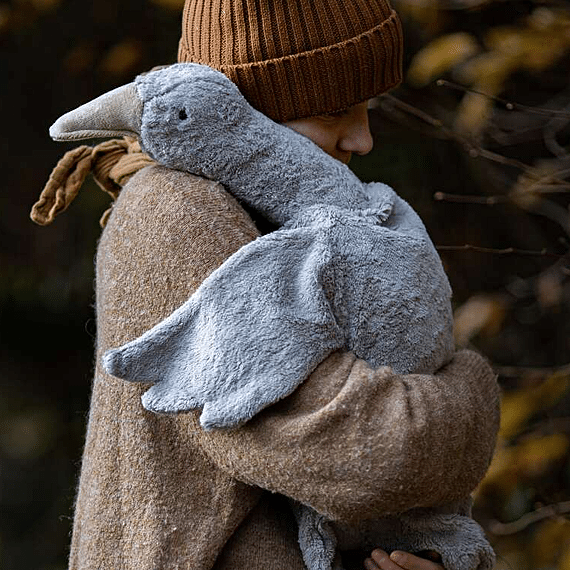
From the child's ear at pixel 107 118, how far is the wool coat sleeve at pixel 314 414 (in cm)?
7

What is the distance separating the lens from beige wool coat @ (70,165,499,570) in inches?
38.3

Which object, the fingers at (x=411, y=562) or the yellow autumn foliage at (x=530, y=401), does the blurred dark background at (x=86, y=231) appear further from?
the fingers at (x=411, y=562)

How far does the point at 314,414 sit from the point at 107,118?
0.40 metres

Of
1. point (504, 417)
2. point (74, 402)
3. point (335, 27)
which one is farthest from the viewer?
point (74, 402)

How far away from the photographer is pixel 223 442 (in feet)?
3.31

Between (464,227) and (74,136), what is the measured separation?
7.79ft

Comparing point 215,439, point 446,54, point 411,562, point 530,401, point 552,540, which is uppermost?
point 215,439

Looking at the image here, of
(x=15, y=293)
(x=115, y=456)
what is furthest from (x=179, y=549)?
(x=15, y=293)

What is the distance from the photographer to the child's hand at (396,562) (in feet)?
3.60

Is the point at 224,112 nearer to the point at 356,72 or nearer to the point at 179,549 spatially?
the point at 356,72

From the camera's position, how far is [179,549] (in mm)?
1061

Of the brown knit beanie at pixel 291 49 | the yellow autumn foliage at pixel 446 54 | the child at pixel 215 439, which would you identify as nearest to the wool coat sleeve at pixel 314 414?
the child at pixel 215 439

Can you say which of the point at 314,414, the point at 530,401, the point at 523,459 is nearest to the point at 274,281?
the point at 314,414

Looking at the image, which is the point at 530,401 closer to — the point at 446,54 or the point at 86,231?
the point at 446,54
